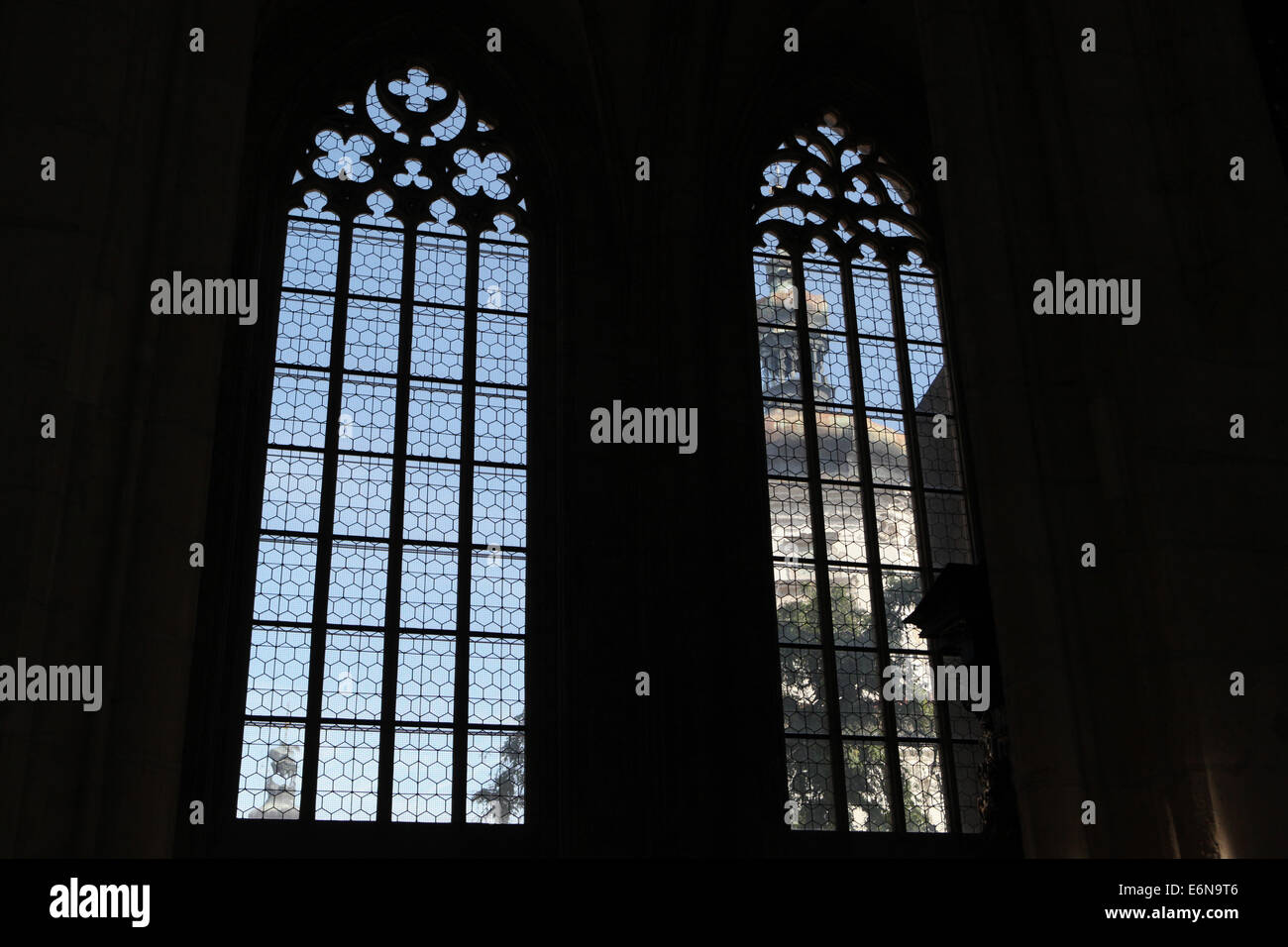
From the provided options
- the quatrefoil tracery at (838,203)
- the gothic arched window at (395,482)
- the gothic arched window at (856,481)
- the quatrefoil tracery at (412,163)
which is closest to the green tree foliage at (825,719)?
the gothic arched window at (856,481)

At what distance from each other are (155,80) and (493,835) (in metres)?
5.27

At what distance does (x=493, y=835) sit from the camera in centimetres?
880

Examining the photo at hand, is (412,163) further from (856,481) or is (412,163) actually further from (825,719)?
(825,719)

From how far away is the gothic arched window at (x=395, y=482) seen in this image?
29.0 feet

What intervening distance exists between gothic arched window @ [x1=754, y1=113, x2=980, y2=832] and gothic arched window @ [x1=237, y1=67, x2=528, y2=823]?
198 centimetres

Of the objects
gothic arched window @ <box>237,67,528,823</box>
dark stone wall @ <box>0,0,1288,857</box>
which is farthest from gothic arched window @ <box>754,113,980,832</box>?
gothic arched window @ <box>237,67,528,823</box>

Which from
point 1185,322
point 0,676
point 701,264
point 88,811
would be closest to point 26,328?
point 0,676

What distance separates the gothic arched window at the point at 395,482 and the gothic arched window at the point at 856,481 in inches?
78.1

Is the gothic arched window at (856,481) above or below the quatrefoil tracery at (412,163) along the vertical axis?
below

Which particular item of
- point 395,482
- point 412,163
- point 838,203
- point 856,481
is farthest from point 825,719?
point 412,163

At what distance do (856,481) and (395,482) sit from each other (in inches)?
136

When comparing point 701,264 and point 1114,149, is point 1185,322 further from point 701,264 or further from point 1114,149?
point 701,264

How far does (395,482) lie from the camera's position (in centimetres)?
966

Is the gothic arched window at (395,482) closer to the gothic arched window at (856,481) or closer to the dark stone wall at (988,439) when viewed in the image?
the dark stone wall at (988,439)
